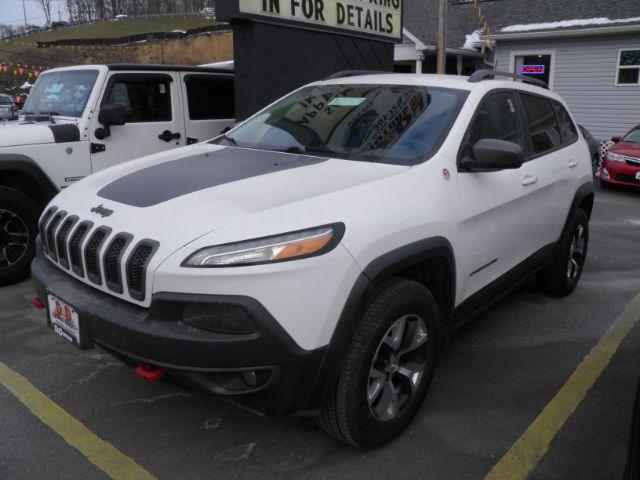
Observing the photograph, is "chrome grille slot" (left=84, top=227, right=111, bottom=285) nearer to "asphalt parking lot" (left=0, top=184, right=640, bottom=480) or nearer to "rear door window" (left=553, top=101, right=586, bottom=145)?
"asphalt parking lot" (left=0, top=184, right=640, bottom=480)

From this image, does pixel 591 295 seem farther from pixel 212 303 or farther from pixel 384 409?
pixel 212 303

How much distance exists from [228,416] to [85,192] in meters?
1.38

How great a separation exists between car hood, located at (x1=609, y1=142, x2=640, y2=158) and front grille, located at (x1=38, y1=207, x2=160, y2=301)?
11.0 m

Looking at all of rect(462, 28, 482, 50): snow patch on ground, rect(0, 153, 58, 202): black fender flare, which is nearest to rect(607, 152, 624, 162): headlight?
rect(462, 28, 482, 50): snow patch on ground

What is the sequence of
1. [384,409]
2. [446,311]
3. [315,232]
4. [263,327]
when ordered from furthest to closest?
[446,311]
[384,409]
[315,232]
[263,327]

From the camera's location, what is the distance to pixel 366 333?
246 cm

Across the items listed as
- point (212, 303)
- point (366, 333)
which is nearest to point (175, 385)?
point (212, 303)

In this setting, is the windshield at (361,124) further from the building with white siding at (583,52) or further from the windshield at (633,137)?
the building with white siding at (583,52)

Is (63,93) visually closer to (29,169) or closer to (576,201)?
(29,169)

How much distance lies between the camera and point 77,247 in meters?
2.69

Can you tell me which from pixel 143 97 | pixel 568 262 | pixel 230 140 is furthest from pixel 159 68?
pixel 568 262

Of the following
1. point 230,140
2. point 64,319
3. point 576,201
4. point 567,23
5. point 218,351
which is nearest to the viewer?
point 218,351

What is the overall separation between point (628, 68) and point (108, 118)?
14650 mm

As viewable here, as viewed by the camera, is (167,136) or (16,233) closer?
(16,233)
